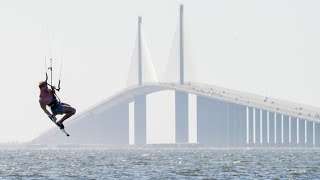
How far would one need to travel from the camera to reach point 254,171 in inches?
3526

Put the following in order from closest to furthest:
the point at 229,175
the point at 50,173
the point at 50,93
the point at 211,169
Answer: the point at 50,93 < the point at 229,175 < the point at 50,173 < the point at 211,169

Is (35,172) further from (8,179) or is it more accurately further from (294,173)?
(294,173)

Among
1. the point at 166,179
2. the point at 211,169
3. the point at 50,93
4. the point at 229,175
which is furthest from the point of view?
the point at 211,169

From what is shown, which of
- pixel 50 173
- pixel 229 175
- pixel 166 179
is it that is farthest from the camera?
pixel 50 173

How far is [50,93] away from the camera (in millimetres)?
51594

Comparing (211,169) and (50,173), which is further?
(211,169)

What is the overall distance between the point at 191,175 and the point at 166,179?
600 cm

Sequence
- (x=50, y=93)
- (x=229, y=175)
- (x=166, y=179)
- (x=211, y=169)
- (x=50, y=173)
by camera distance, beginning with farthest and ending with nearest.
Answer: (x=211, y=169), (x=50, y=173), (x=229, y=175), (x=166, y=179), (x=50, y=93)

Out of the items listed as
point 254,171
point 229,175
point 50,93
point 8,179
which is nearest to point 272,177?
point 229,175

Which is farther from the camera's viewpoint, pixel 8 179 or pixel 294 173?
pixel 294 173

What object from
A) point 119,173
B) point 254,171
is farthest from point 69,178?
point 254,171

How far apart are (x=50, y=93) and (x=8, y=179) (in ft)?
94.3

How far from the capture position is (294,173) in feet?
284

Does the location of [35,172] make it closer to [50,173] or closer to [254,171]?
[50,173]
